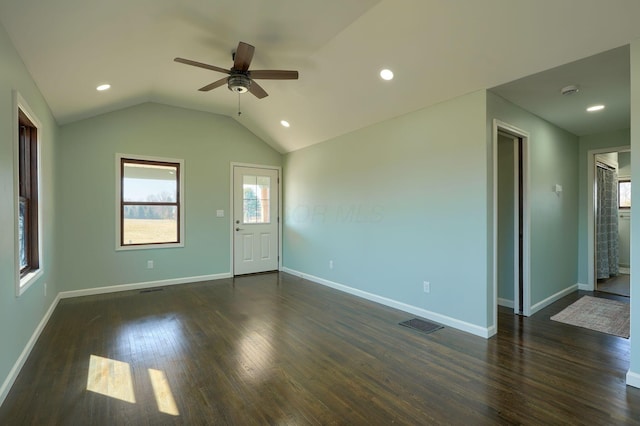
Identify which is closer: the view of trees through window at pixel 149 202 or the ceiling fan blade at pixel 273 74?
the ceiling fan blade at pixel 273 74

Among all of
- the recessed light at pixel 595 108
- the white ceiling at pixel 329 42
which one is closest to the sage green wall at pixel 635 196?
the white ceiling at pixel 329 42

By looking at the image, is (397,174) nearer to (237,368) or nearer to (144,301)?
(237,368)

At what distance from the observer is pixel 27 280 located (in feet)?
9.37

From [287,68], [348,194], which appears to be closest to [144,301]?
[348,194]

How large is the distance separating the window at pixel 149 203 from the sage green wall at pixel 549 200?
194 inches

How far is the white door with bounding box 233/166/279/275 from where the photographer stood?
6145mm

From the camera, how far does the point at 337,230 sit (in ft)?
17.1

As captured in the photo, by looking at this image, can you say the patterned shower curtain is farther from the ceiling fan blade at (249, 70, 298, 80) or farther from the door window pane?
the door window pane

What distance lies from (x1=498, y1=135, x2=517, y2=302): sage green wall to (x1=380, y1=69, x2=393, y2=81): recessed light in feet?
5.96

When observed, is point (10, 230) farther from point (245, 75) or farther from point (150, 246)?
point (150, 246)

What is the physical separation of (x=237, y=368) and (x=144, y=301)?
2.63 m

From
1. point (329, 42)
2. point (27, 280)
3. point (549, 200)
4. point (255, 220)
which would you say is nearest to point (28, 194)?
point (27, 280)

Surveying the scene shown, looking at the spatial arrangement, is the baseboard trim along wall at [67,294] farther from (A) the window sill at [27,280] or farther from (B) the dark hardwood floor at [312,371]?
(A) the window sill at [27,280]

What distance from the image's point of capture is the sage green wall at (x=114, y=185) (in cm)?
467
